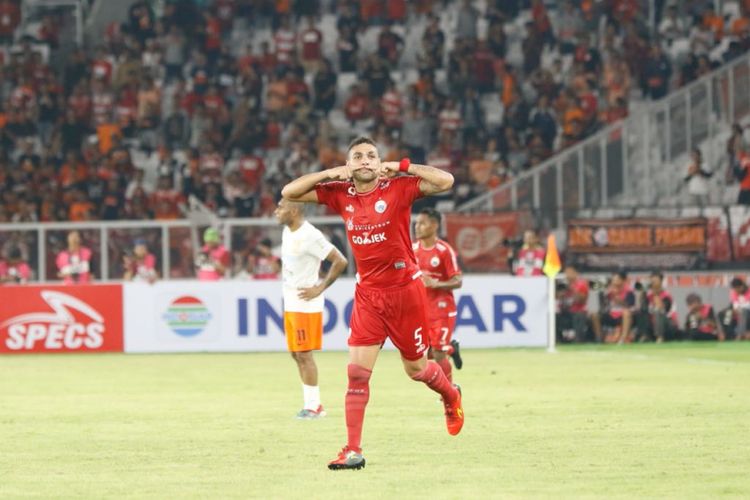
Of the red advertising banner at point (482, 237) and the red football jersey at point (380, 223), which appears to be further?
the red advertising banner at point (482, 237)

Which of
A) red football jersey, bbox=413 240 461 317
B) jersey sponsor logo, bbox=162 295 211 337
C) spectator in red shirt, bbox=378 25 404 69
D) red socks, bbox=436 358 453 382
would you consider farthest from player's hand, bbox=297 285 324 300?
spectator in red shirt, bbox=378 25 404 69

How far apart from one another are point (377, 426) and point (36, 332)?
14.2 meters

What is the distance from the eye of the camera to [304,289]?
630 inches

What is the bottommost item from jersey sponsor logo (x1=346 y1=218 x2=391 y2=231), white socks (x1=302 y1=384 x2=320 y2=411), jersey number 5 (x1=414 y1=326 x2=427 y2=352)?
white socks (x1=302 y1=384 x2=320 y2=411)

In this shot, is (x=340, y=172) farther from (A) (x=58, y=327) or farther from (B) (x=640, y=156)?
(B) (x=640, y=156)

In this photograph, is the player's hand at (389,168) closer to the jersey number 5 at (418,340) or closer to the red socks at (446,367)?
the jersey number 5 at (418,340)

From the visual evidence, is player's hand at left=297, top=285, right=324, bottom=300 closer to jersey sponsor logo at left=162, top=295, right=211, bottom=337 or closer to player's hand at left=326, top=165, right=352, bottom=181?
player's hand at left=326, top=165, right=352, bottom=181

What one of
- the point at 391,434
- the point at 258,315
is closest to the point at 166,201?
the point at 258,315

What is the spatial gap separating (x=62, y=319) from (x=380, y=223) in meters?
16.7

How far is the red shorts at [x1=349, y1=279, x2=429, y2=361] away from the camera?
1152 cm

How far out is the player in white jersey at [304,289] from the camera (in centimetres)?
1562

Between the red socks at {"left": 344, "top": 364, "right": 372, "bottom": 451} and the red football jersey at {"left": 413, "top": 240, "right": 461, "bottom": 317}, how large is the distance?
6092mm

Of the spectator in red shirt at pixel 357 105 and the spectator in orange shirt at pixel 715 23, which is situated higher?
the spectator in orange shirt at pixel 715 23

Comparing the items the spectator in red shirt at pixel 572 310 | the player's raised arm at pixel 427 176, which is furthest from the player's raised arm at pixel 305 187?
the spectator in red shirt at pixel 572 310
